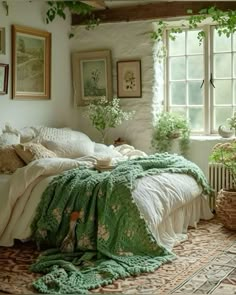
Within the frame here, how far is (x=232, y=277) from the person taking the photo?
11.1 feet

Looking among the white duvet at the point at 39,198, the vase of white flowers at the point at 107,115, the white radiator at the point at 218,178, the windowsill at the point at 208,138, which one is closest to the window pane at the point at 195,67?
the windowsill at the point at 208,138

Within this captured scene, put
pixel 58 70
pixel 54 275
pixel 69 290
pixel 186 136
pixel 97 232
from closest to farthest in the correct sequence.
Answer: pixel 69 290 → pixel 54 275 → pixel 97 232 → pixel 186 136 → pixel 58 70

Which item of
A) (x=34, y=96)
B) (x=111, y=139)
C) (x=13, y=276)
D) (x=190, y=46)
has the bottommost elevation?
(x=13, y=276)

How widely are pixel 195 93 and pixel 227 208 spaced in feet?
5.63

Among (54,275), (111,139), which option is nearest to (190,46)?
(111,139)

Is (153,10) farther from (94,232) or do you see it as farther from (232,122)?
(94,232)

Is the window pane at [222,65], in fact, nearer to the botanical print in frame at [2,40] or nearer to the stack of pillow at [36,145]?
the stack of pillow at [36,145]

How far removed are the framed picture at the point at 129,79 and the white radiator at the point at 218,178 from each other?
4.05 ft

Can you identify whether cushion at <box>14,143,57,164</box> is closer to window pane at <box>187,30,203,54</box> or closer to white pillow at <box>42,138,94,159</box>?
white pillow at <box>42,138,94,159</box>

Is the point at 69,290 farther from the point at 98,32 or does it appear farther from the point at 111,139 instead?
the point at 98,32

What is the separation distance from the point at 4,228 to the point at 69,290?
115cm

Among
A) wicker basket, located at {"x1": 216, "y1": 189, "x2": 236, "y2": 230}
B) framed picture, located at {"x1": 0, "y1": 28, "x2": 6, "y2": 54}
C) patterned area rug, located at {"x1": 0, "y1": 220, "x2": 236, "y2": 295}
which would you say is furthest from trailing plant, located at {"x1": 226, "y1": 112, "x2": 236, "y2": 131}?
framed picture, located at {"x1": 0, "y1": 28, "x2": 6, "y2": 54}

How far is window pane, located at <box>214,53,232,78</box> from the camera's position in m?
5.73

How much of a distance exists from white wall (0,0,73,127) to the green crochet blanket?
5.02 feet
